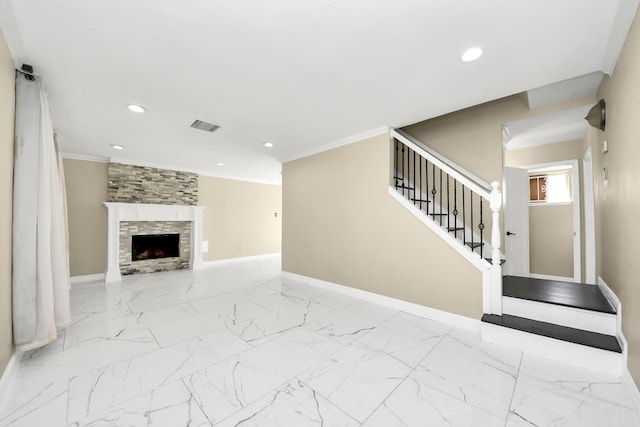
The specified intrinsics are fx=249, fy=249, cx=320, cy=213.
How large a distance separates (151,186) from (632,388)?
7191 mm

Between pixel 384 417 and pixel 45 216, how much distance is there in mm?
2969

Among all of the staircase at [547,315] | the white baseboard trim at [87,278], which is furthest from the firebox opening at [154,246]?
the staircase at [547,315]

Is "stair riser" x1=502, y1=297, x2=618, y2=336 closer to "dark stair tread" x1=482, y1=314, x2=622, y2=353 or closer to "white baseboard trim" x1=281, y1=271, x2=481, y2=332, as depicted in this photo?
"dark stair tread" x1=482, y1=314, x2=622, y2=353

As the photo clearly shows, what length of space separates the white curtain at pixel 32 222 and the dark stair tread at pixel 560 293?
425 centimetres

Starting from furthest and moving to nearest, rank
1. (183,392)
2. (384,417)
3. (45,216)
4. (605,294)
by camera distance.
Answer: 1. (605,294)
2. (45,216)
3. (183,392)
4. (384,417)

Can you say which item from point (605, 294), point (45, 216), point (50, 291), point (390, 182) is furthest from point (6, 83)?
point (605, 294)

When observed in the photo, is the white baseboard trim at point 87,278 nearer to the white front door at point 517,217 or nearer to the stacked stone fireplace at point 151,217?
the stacked stone fireplace at point 151,217

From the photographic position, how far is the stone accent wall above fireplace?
5098mm

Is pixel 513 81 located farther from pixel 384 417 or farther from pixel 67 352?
pixel 67 352

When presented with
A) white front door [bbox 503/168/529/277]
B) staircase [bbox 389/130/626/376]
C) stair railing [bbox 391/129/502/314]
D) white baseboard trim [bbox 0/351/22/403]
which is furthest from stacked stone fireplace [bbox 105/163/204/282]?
white front door [bbox 503/168/529/277]

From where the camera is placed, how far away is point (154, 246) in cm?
568

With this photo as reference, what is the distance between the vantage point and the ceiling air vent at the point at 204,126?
3.29m

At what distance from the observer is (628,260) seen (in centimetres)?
178

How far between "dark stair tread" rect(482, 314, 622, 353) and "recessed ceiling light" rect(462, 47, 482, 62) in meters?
2.35
